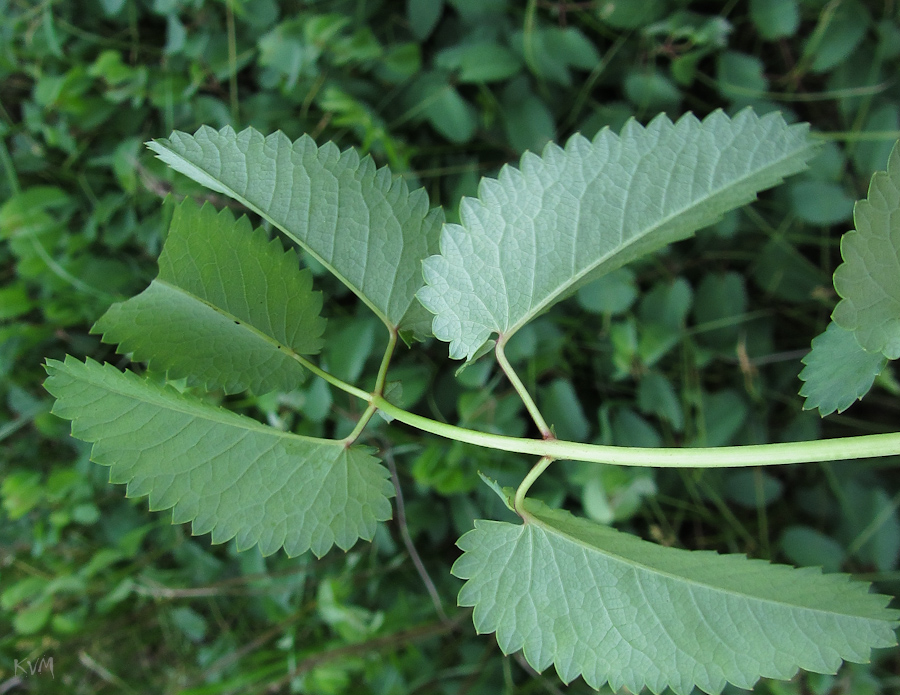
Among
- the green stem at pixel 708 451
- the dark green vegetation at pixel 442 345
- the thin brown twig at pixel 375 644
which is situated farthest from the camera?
the thin brown twig at pixel 375 644

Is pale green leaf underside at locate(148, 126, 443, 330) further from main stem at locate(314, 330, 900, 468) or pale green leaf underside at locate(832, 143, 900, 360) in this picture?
pale green leaf underside at locate(832, 143, 900, 360)

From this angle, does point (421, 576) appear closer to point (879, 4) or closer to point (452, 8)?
point (452, 8)

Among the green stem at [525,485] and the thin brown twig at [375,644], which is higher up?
the green stem at [525,485]

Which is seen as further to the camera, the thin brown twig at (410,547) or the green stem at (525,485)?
the thin brown twig at (410,547)

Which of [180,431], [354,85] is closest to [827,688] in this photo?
[180,431]

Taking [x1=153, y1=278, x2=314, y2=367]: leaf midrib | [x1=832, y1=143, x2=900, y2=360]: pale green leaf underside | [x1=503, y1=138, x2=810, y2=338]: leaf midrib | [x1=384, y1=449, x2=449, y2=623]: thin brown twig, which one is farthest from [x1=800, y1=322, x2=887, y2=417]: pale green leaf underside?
[x1=384, y1=449, x2=449, y2=623]: thin brown twig

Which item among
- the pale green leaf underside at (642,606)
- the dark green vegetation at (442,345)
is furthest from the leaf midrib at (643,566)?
the dark green vegetation at (442,345)

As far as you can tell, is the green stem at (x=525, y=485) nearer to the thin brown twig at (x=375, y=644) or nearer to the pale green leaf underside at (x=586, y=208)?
the pale green leaf underside at (x=586, y=208)
